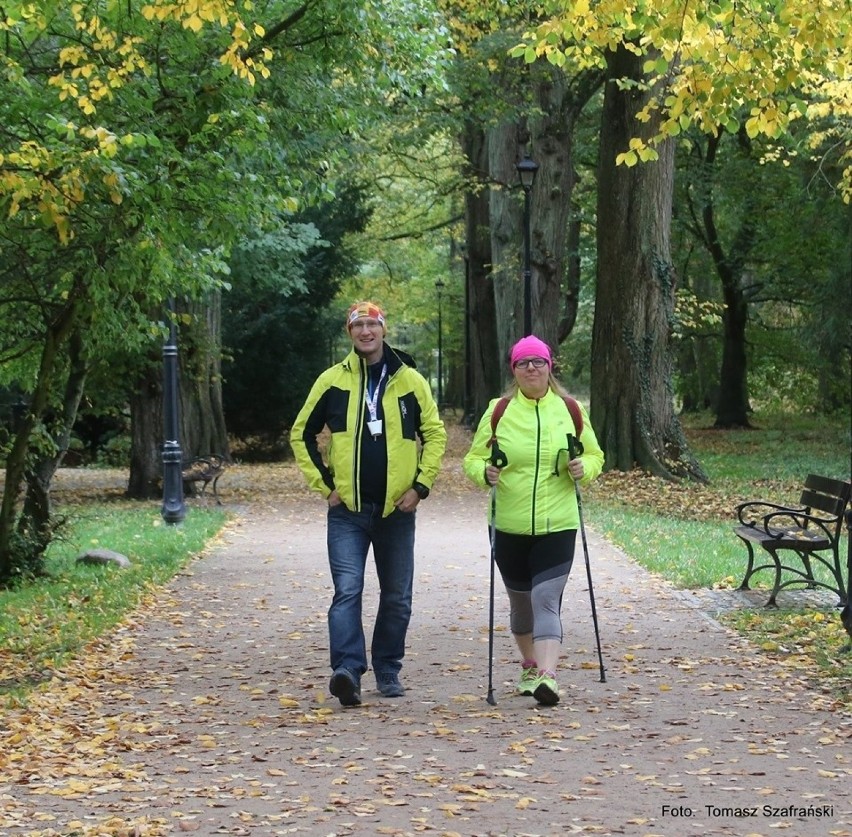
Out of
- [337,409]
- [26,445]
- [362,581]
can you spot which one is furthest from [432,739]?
[26,445]

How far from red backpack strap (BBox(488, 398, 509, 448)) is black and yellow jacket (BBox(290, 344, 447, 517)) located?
0.28 m

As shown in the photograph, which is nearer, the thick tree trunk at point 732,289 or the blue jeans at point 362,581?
the blue jeans at point 362,581

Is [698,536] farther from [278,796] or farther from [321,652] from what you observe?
[278,796]

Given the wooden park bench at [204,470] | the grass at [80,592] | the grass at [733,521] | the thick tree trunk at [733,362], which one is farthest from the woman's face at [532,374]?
the thick tree trunk at [733,362]

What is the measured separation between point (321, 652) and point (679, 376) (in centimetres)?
4035

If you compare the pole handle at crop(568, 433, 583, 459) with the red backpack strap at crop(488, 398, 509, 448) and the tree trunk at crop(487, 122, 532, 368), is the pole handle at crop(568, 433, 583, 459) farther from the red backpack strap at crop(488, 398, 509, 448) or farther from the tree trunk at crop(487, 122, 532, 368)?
the tree trunk at crop(487, 122, 532, 368)

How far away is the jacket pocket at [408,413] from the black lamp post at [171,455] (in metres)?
11.6

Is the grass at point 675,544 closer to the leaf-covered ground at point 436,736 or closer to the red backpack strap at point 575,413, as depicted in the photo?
the leaf-covered ground at point 436,736

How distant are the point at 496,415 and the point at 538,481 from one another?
444mm

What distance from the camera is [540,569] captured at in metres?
7.67

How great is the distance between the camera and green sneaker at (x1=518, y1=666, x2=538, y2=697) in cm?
774

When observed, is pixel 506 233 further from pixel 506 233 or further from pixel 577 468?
pixel 577 468


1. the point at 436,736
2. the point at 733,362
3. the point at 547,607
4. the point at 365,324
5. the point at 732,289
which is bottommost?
the point at 436,736

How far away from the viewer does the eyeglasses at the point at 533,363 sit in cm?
762
